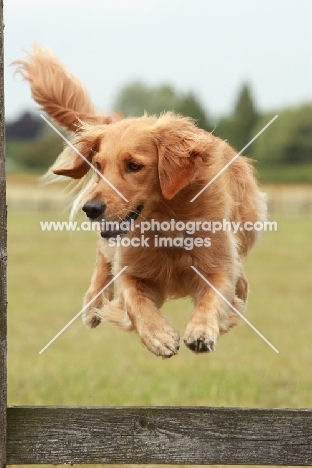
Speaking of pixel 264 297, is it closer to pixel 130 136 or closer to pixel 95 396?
pixel 95 396

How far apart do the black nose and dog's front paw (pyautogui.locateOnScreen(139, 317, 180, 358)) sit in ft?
1.75

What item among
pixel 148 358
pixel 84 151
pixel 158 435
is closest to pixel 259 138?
pixel 148 358

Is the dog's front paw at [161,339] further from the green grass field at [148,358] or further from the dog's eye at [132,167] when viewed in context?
the green grass field at [148,358]

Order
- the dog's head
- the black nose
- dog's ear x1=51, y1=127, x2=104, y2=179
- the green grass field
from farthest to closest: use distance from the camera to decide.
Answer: the green grass field, dog's ear x1=51, y1=127, x2=104, y2=179, the dog's head, the black nose

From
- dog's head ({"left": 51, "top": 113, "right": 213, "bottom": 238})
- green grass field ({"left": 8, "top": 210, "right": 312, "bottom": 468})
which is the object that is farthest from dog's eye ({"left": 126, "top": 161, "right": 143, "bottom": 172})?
green grass field ({"left": 8, "top": 210, "right": 312, "bottom": 468})

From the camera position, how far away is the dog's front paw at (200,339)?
308 cm

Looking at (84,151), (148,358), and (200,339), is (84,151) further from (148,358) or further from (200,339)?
(148,358)

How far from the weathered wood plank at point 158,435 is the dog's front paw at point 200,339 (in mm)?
235

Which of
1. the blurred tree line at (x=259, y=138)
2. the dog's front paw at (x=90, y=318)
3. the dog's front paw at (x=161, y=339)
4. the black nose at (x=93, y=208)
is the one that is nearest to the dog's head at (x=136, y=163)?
the black nose at (x=93, y=208)

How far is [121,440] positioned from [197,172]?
116cm

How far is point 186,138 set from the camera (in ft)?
11.7

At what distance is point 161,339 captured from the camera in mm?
3223

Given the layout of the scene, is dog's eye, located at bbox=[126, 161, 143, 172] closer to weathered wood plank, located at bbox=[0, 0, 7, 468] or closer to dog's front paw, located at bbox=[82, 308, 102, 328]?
weathered wood plank, located at bbox=[0, 0, 7, 468]

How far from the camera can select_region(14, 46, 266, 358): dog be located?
3.30 metres
